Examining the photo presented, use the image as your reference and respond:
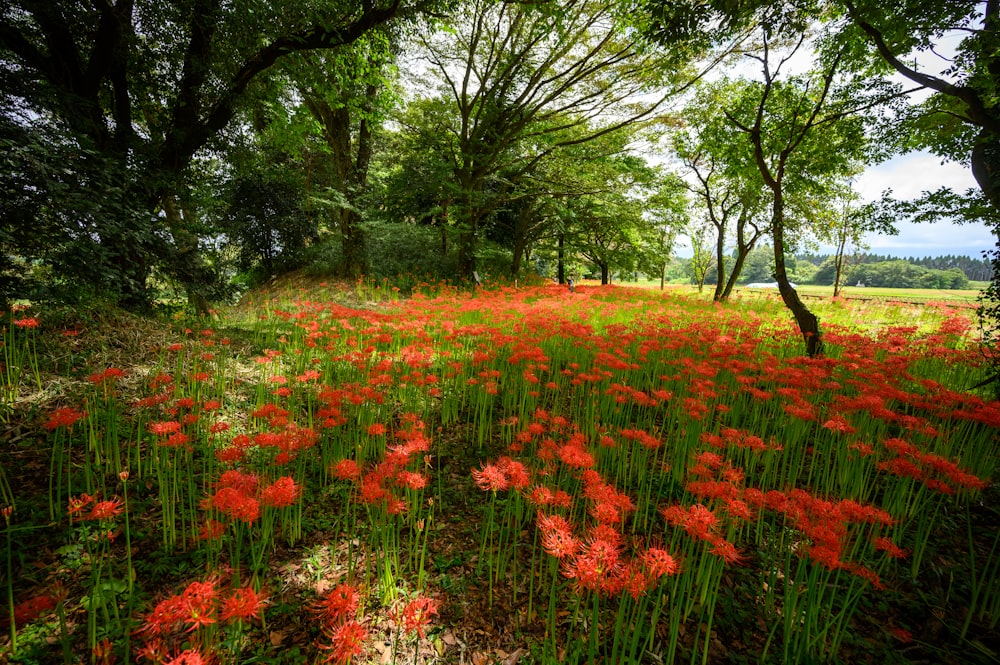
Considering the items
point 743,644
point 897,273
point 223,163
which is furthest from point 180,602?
point 897,273

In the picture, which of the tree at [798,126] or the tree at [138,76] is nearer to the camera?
the tree at [138,76]

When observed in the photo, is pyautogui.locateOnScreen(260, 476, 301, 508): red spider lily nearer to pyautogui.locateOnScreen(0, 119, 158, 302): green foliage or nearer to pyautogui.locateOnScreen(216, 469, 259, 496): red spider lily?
pyautogui.locateOnScreen(216, 469, 259, 496): red spider lily

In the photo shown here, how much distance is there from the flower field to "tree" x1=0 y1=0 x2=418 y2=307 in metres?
2.01

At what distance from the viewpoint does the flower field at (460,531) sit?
199cm

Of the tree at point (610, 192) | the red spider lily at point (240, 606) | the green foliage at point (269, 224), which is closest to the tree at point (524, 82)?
the tree at point (610, 192)

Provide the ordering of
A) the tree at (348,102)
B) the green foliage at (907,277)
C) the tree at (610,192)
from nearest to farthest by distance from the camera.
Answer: the tree at (348,102)
the tree at (610,192)
the green foliage at (907,277)

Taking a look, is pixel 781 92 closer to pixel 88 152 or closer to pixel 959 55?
pixel 959 55

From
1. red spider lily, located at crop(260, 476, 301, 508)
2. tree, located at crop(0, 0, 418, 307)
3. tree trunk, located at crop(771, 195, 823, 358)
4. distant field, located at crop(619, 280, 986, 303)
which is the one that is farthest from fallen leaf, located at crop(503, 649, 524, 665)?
tree trunk, located at crop(771, 195, 823, 358)

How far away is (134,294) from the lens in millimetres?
6043

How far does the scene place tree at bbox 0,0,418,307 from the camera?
17.1 ft

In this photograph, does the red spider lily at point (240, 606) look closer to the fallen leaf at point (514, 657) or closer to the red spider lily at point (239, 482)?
the red spider lily at point (239, 482)

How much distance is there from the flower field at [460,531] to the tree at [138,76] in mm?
2012

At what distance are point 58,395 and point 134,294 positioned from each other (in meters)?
2.92

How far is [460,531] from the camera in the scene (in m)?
3.23
